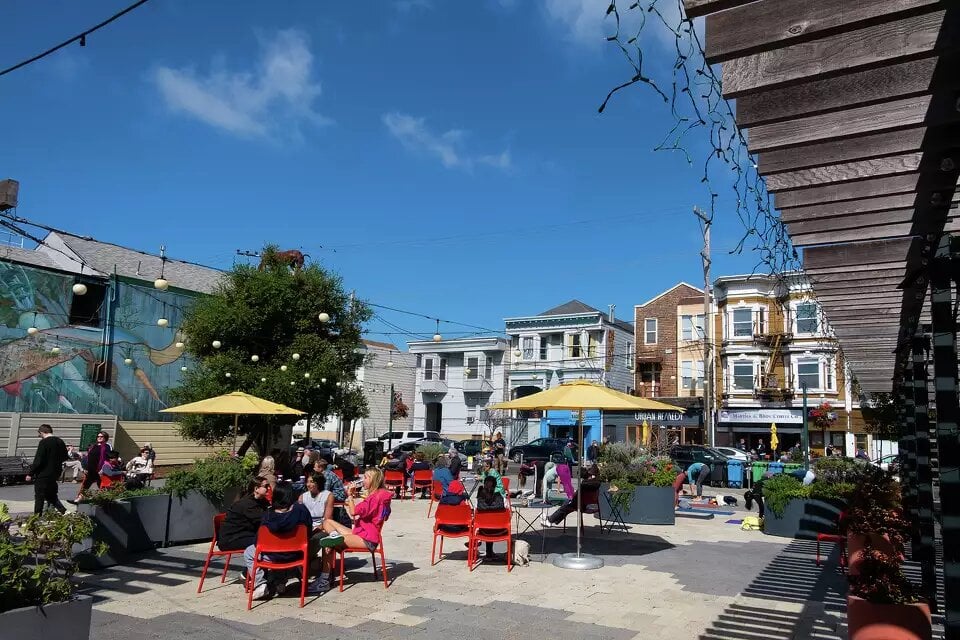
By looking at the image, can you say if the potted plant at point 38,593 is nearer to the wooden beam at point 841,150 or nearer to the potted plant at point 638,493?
the wooden beam at point 841,150

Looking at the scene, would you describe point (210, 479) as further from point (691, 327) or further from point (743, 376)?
point (691, 327)

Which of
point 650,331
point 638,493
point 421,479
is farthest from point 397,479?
point 650,331

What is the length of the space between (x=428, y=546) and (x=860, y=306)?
6.96 meters

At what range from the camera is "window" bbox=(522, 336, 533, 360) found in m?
49.5

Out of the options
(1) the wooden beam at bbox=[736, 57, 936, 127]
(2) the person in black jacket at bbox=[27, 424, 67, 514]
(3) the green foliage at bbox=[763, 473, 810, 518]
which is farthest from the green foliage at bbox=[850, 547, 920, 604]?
(2) the person in black jacket at bbox=[27, 424, 67, 514]

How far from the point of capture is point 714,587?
8.05 meters

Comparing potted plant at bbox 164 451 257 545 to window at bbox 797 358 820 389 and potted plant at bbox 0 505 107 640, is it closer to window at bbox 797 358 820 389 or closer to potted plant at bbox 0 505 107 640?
potted plant at bbox 0 505 107 640

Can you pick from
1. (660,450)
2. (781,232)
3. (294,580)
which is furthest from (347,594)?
(660,450)

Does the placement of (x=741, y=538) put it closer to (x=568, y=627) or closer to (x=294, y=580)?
(x=568, y=627)

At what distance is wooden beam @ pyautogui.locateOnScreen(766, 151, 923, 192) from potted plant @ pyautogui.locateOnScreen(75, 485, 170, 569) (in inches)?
328

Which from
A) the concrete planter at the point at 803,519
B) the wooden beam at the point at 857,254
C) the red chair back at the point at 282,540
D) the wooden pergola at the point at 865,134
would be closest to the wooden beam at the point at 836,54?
the wooden pergola at the point at 865,134

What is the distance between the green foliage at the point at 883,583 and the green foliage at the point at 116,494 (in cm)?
841

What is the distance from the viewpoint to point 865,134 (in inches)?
118

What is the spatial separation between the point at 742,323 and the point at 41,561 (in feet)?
132
